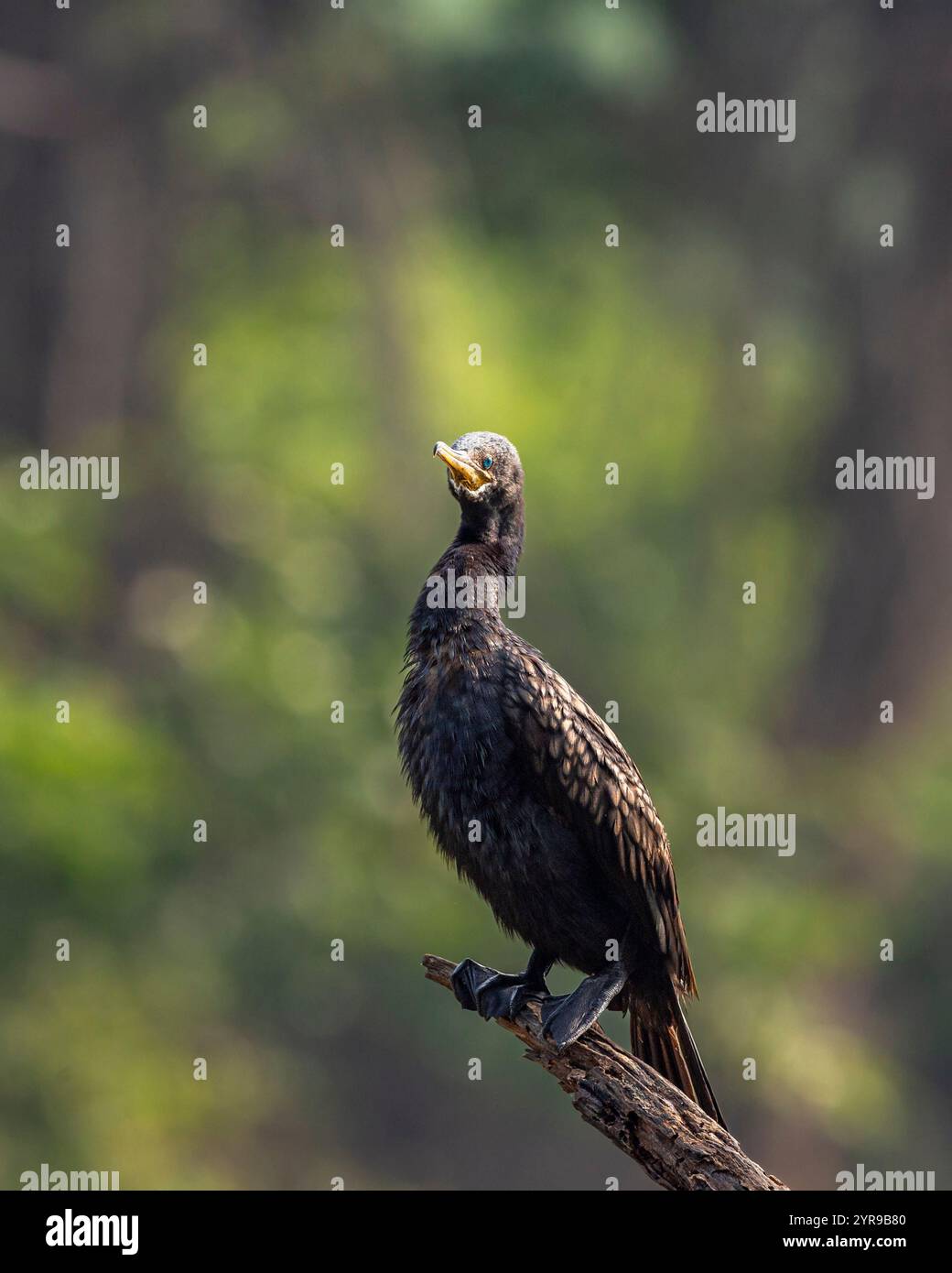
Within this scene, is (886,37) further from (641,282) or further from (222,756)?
(222,756)

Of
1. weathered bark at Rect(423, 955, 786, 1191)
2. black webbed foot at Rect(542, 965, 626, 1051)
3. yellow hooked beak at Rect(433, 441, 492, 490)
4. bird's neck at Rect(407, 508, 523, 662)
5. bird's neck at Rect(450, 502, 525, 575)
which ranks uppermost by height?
yellow hooked beak at Rect(433, 441, 492, 490)

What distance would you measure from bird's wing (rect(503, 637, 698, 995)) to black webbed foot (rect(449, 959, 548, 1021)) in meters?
0.43

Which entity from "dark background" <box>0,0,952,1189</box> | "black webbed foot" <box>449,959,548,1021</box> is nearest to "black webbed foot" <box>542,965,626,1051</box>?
"black webbed foot" <box>449,959,548,1021</box>

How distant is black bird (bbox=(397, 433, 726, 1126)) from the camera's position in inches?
212

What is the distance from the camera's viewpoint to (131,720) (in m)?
15.8

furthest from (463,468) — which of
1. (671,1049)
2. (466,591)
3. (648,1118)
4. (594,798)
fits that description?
(648,1118)

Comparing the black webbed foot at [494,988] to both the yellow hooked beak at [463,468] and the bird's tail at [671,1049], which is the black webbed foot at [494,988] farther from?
the yellow hooked beak at [463,468]

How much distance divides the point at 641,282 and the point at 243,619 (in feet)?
18.9

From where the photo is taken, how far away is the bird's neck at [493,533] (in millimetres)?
5840

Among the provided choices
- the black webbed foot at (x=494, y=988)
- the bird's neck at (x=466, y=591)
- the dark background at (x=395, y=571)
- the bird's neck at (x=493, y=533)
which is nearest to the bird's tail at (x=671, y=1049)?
the black webbed foot at (x=494, y=988)

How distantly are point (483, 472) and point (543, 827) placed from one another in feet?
3.98

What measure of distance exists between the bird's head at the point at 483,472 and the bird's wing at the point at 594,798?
61 centimetres

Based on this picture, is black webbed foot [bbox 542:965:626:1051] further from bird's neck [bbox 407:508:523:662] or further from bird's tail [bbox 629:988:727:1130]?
bird's neck [bbox 407:508:523:662]

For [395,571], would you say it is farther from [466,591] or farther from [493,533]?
[466,591]
